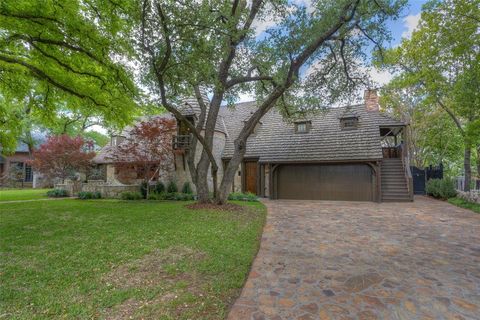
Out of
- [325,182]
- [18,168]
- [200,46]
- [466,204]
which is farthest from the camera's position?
[18,168]

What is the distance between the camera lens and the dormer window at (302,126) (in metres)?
15.5

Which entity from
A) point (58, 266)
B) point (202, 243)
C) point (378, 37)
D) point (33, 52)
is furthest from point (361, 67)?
point (33, 52)

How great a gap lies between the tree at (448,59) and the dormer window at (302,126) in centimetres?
510

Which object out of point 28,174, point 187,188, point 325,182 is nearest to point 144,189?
point 187,188

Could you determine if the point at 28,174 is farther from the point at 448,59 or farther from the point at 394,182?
the point at 448,59

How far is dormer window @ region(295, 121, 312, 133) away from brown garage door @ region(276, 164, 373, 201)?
2.46 metres

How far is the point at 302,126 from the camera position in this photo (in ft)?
51.4

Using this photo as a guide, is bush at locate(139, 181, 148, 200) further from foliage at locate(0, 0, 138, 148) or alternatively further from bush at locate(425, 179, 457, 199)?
bush at locate(425, 179, 457, 199)

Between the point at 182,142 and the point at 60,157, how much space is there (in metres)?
8.35

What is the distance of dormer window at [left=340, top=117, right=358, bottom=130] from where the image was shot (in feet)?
47.3

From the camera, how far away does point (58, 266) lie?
3.98 m

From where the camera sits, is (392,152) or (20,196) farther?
(392,152)

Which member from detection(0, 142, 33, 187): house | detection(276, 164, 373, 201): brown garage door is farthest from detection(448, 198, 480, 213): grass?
detection(0, 142, 33, 187): house

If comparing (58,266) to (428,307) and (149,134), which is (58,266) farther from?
(149,134)
